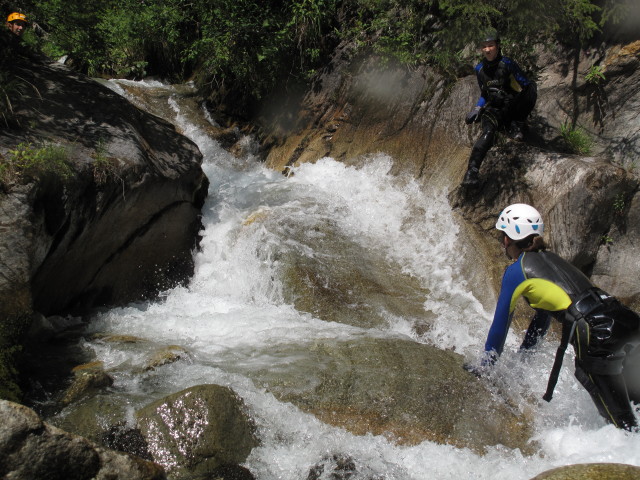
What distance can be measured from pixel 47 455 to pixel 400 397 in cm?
243

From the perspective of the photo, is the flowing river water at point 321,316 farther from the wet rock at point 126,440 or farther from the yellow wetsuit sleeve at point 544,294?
the yellow wetsuit sleeve at point 544,294

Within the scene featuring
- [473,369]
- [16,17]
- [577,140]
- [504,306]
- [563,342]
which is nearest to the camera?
[563,342]

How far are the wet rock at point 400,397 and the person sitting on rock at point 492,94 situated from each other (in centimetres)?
332

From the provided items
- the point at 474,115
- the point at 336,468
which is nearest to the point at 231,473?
the point at 336,468

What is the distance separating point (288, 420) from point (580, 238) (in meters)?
5.02

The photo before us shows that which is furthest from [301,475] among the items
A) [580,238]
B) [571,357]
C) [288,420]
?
[580,238]

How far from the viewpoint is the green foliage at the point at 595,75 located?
798cm

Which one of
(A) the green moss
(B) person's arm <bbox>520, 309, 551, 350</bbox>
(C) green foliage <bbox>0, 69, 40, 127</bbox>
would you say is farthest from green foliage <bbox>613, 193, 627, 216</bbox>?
(C) green foliage <bbox>0, 69, 40, 127</bbox>

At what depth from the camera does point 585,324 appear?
11.2ft

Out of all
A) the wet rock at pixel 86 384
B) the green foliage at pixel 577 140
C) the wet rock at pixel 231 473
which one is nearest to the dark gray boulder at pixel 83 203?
the wet rock at pixel 86 384

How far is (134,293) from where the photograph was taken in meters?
6.34

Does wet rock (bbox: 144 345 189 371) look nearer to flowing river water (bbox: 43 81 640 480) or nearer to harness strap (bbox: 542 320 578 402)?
flowing river water (bbox: 43 81 640 480)

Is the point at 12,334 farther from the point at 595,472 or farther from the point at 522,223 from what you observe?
the point at 595,472

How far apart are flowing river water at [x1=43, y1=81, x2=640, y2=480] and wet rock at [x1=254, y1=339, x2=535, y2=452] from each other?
0.08 meters
